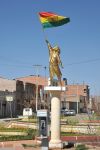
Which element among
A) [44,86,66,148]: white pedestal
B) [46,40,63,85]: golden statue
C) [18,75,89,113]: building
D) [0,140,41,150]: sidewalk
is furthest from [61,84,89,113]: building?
[44,86,66,148]: white pedestal

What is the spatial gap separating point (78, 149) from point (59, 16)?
675 centimetres

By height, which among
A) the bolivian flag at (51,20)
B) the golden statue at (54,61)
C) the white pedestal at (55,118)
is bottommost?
the white pedestal at (55,118)

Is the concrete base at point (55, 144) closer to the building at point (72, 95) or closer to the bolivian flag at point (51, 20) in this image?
the bolivian flag at point (51, 20)

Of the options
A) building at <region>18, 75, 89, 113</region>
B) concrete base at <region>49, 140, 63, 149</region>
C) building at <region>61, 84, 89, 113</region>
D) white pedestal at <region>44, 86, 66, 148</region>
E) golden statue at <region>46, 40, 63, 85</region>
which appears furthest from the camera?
building at <region>61, 84, 89, 113</region>

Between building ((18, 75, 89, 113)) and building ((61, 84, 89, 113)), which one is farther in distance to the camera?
building ((61, 84, 89, 113))

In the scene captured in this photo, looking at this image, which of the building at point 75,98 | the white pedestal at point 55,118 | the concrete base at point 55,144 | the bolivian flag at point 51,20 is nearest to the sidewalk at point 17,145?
the concrete base at point 55,144

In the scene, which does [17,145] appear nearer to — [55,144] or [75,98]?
[55,144]

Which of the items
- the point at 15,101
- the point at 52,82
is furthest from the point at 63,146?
the point at 15,101

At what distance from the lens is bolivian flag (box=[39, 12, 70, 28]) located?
2416cm

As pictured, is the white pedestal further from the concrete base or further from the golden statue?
the golden statue

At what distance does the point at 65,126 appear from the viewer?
116ft

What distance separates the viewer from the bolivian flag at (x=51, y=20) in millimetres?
24156

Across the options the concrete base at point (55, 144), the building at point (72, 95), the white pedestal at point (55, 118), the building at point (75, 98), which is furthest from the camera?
the building at point (75, 98)

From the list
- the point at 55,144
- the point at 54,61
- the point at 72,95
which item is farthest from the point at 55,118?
the point at 72,95
